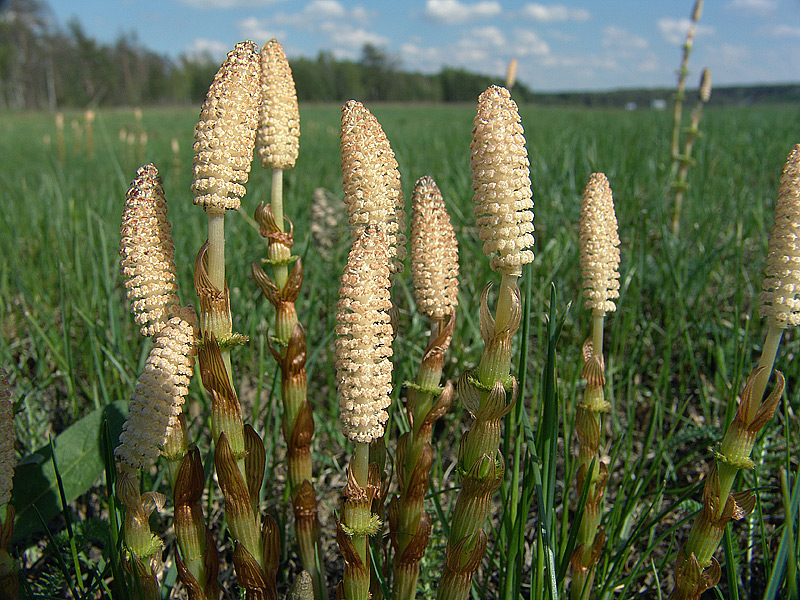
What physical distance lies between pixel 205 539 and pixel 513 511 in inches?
22.3

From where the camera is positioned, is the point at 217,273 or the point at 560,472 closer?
the point at 217,273

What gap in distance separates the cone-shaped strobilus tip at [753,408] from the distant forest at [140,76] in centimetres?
5629

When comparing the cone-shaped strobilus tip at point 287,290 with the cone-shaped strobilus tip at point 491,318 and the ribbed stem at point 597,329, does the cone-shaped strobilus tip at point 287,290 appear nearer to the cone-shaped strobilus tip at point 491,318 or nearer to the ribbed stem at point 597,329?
the cone-shaped strobilus tip at point 491,318

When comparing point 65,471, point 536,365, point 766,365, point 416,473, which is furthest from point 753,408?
point 65,471

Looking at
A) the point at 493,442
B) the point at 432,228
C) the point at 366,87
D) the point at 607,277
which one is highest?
the point at 366,87

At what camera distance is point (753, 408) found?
3.24 feet

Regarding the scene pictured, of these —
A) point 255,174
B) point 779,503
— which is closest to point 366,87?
point 255,174

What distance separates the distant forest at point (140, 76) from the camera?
61.6 meters

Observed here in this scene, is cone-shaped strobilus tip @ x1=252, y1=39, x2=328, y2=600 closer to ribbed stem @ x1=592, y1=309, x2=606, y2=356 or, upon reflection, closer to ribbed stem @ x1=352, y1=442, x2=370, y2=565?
ribbed stem @ x1=352, y1=442, x2=370, y2=565

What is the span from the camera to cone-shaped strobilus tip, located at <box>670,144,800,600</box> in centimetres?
91

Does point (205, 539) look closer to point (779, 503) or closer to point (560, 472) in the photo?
point (560, 472)

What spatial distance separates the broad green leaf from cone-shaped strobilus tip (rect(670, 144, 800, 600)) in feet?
4.02

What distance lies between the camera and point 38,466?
1.34 meters

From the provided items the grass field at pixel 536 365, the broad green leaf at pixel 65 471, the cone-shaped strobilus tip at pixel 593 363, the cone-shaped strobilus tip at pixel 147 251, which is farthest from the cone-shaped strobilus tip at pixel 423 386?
the broad green leaf at pixel 65 471
